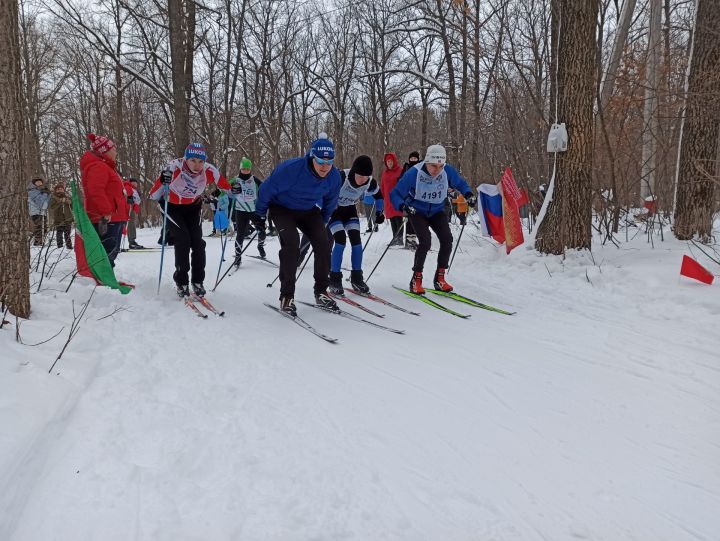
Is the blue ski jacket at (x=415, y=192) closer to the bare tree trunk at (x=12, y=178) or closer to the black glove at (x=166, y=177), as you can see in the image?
the black glove at (x=166, y=177)

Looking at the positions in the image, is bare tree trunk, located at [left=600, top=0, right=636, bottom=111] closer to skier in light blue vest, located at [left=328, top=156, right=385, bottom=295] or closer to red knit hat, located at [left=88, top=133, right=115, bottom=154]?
skier in light blue vest, located at [left=328, top=156, right=385, bottom=295]

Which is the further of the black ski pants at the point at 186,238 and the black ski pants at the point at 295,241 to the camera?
the black ski pants at the point at 186,238

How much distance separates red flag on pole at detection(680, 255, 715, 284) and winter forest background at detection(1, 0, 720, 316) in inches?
71.0

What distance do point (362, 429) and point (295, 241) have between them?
2932mm

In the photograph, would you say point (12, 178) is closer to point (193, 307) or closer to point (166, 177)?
point (166, 177)

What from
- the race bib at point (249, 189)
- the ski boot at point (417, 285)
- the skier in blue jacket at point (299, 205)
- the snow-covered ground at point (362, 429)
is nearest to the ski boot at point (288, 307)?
the skier in blue jacket at point (299, 205)

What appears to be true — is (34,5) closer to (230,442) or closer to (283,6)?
(283,6)

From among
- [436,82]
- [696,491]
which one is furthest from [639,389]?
[436,82]

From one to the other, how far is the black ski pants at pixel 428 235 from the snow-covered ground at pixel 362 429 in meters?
1.47

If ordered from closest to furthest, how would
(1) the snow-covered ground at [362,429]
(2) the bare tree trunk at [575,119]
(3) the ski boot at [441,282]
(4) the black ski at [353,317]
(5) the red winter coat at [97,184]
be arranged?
(1) the snow-covered ground at [362,429], (4) the black ski at [353,317], (5) the red winter coat at [97,184], (3) the ski boot at [441,282], (2) the bare tree trunk at [575,119]

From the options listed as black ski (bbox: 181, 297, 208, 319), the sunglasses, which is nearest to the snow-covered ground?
black ski (bbox: 181, 297, 208, 319)

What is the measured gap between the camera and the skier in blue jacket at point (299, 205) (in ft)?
16.8

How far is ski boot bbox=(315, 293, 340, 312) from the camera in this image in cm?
543

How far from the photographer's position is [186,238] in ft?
18.9
